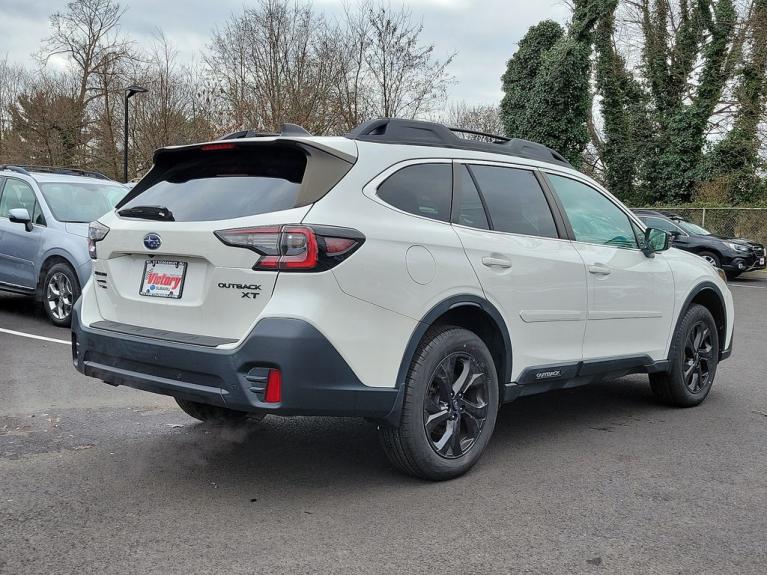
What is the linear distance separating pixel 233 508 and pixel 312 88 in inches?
937

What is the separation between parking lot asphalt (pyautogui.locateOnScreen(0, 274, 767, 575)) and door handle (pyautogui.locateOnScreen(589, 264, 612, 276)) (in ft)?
3.43

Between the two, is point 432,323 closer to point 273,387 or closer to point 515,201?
point 273,387

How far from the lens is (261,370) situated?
3.45 meters

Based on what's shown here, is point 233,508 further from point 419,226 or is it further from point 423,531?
point 419,226

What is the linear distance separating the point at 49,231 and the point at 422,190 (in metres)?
6.59

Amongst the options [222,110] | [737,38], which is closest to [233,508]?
[222,110]

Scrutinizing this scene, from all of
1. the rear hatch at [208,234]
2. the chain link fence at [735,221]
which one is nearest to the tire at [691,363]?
the rear hatch at [208,234]

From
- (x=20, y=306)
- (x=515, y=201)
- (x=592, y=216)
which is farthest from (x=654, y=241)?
(x=20, y=306)

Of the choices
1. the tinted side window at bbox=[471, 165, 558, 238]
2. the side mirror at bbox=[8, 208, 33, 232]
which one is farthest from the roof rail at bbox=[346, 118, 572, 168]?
the side mirror at bbox=[8, 208, 33, 232]

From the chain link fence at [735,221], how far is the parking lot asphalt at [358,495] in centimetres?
1940

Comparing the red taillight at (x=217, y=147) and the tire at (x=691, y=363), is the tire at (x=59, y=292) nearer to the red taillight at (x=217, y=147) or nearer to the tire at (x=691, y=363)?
the red taillight at (x=217, y=147)

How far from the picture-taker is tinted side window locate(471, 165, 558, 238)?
177 inches

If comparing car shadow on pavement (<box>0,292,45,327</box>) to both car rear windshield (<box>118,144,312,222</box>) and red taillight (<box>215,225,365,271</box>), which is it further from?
red taillight (<box>215,225,365,271</box>)

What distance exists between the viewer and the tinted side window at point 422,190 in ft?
12.9
